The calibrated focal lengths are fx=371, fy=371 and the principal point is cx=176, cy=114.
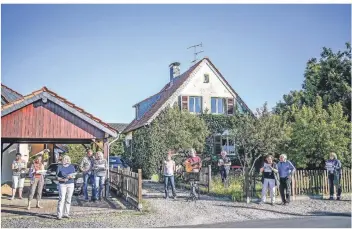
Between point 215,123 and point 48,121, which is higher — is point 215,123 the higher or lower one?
the higher one

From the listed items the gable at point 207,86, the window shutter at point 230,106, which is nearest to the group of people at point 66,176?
the gable at point 207,86

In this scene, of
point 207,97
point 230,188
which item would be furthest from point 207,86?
point 230,188

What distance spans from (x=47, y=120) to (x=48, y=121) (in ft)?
0.17

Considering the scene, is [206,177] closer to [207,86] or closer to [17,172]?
[17,172]

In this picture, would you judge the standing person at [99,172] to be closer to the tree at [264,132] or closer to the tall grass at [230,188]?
the tall grass at [230,188]

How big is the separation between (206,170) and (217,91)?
561 inches

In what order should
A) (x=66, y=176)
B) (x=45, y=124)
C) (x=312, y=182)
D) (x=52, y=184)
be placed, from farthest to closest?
(x=52, y=184) < (x=312, y=182) < (x=45, y=124) < (x=66, y=176)

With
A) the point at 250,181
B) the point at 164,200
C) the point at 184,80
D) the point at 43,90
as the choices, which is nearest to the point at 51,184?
the point at 43,90

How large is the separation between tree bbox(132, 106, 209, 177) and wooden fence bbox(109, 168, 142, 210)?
277 inches

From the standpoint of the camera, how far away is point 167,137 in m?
23.6

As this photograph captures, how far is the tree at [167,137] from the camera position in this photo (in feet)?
77.0

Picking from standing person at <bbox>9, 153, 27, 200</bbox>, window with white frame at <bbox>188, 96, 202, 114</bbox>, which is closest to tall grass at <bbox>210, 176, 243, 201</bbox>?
standing person at <bbox>9, 153, 27, 200</bbox>

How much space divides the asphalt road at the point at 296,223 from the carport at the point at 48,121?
20.2 feet

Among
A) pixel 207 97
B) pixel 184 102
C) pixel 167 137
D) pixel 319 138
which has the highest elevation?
pixel 207 97
